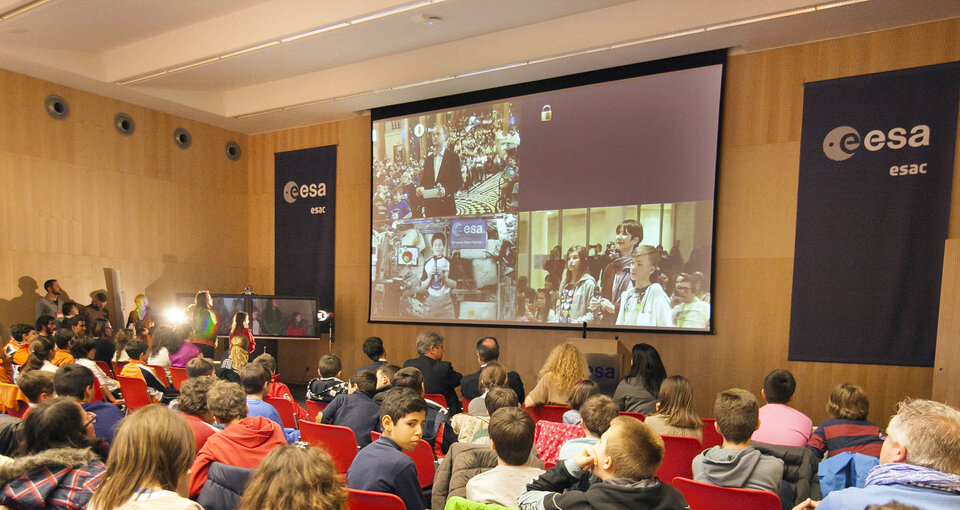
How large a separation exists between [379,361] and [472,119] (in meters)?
4.46

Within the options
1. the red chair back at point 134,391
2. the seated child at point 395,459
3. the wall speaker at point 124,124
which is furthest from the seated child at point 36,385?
the wall speaker at point 124,124

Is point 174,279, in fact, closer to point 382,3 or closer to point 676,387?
point 382,3

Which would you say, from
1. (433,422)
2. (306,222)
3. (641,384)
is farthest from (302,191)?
(433,422)

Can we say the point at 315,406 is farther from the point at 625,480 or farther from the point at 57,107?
the point at 57,107

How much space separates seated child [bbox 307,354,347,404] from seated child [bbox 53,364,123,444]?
1.35m

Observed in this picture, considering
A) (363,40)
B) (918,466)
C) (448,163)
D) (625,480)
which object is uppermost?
(363,40)

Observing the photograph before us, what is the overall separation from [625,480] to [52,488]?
6.14 feet

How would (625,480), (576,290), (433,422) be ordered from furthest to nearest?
1. (576,290)
2. (433,422)
3. (625,480)

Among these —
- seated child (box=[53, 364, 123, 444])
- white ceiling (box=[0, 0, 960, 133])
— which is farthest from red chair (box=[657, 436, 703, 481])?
white ceiling (box=[0, 0, 960, 133])

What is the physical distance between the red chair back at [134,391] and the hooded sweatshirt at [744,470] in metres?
4.16

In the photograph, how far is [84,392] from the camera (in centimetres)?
339

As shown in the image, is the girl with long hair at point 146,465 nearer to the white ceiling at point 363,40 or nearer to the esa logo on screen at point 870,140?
the white ceiling at point 363,40

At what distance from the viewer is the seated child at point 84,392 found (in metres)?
3.33

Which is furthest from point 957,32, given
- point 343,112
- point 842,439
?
point 343,112
